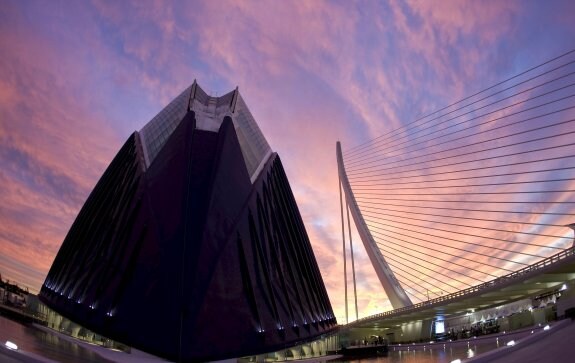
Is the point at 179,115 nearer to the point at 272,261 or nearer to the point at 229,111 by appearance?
the point at 229,111

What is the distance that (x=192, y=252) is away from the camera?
19516 mm

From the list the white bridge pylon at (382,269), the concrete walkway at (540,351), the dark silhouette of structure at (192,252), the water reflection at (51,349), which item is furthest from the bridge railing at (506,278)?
the water reflection at (51,349)

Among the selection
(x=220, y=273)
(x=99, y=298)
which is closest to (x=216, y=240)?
(x=220, y=273)

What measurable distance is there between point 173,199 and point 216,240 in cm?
302

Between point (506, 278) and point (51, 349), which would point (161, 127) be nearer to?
point (51, 349)

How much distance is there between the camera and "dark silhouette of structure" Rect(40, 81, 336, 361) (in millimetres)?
18062

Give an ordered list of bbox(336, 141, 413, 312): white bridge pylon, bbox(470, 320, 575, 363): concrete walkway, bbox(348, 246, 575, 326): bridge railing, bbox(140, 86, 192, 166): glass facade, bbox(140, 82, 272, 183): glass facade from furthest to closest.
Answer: bbox(336, 141, 413, 312): white bridge pylon < bbox(140, 82, 272, 183): glass facade < bbox(140, 86, 192, 166): glass facade < bbox(348, 246, 575, 326): bridge railing < bbox(470, 320, 575, 363): concrete walkway

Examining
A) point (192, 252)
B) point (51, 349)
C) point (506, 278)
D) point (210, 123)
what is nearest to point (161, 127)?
point (210, 123)

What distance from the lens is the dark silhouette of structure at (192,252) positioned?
18.1m

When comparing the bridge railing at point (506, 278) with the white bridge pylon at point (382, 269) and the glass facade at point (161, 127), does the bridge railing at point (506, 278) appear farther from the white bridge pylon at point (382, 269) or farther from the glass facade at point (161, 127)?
the glass facade at point (161, 127)

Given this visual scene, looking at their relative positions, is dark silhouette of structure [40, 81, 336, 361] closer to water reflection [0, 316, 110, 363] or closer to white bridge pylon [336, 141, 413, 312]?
water reflection [0, 316, 110, 363]

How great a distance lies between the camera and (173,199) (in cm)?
2133

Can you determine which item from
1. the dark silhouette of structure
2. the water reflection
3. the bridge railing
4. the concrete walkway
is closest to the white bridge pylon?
the bridge railing

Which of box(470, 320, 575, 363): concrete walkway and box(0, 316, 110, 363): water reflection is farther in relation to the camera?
box(0, 316, 110, 363): water reflection
